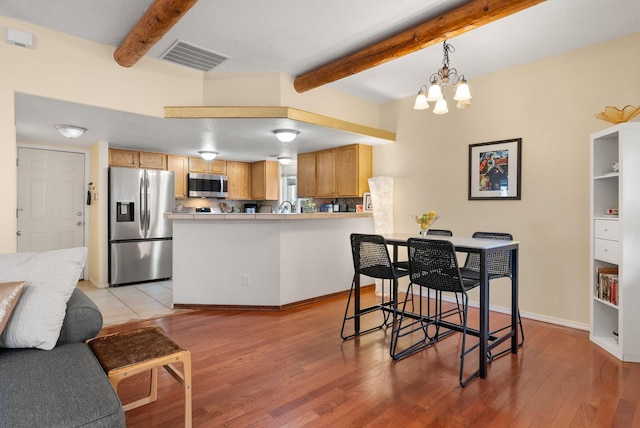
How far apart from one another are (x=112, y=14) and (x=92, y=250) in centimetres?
376

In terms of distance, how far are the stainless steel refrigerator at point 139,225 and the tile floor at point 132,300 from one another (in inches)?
9.0

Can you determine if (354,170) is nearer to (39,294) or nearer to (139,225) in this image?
(139,225)

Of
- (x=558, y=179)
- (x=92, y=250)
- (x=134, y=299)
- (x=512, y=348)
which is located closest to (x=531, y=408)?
(x=512, y=348)

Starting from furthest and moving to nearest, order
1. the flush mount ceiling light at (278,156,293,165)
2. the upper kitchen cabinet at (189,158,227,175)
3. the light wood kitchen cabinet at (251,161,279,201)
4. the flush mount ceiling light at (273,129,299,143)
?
the light wood kitchen cabinet at (251,161,279,201), the upper kitchen cabinet at (189,158,227,175), the flush mount ceiling light at (278,156,293,165), the flush mount ceiling light at (273,129,299,143)

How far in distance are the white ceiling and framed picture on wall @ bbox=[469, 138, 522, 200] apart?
825mm

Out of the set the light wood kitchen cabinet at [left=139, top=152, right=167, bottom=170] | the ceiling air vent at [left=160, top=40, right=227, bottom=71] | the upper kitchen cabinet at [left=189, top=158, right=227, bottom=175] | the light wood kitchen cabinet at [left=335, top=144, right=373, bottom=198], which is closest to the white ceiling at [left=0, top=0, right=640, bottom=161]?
the ceiling air vent at [left=160, top=40, right=227, bottom=71]

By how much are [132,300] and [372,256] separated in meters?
3.11

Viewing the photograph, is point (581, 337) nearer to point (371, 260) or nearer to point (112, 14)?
point (371, 260)

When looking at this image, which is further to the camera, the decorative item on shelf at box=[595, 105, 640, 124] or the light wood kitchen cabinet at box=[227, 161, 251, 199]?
the light wood kitchen cabinet at box=[227, 161, 251, 199]

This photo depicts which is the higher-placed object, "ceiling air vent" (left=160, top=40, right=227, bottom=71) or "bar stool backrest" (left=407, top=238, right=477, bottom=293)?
"ceiling air vent" (left=160, top=40, right=227, bottom=71)

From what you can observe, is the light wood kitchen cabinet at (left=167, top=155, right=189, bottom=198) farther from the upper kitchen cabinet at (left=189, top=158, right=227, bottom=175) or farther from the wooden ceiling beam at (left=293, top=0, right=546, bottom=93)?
the wooden ceiling beam at (left=293, top=0, right=546, bottom=93)

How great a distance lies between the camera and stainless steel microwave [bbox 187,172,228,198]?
20.2ft

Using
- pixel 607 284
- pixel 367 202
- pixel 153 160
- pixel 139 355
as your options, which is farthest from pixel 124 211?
pixel 607 284

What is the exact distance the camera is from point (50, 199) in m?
5.07
